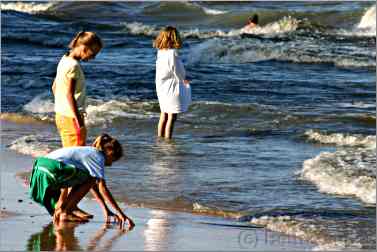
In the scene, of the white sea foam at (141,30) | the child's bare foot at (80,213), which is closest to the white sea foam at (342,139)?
the child's bare foot at (80,213)

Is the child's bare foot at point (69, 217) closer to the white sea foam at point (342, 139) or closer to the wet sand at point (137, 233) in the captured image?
the wet sand at point (137, 233)

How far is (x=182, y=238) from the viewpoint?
727cm

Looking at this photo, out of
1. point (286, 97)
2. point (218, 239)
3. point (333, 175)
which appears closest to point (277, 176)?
point (333, 175)

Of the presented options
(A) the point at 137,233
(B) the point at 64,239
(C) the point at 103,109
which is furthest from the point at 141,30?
(B) the point at 64,239

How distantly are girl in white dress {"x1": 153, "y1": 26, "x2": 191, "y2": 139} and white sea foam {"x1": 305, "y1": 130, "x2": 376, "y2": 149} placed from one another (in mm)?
1492

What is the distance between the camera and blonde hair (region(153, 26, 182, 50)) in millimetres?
11570

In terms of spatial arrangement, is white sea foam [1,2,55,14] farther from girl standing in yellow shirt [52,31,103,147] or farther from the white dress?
girl standing in yellow shirt [52,31,103,147]

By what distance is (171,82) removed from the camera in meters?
12.2

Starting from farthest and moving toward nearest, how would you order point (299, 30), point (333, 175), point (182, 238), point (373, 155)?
point (299, 30) → point (373, 155) → point (333, 175) → point (182, 238)

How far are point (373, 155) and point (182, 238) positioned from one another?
4.21 m

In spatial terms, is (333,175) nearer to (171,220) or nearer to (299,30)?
(171,220)

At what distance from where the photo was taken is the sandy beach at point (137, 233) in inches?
276

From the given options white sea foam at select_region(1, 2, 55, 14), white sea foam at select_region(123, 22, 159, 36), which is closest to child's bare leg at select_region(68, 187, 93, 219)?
white sea foam at select_region(123, 22, 159, 36)

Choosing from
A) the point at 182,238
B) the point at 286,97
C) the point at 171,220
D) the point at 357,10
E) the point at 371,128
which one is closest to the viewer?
the point at 182,238
